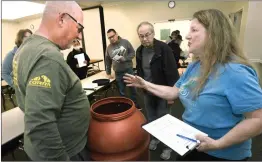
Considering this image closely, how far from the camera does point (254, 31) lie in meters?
2.75

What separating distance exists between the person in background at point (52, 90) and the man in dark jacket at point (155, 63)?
110 centimetres

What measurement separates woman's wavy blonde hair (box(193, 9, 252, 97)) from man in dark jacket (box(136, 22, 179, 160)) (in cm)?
101

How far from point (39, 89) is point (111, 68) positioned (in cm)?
273

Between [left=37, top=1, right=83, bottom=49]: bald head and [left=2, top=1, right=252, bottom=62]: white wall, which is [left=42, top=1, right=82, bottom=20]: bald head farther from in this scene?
[left=2, top=1, right=252, bottom=62]: white wall

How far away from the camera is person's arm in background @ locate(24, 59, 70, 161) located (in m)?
0.72

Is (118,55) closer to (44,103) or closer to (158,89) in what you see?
(158,89)

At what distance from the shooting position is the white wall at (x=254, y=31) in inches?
104

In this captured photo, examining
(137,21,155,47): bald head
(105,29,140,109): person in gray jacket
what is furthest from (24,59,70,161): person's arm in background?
(105,29,140,109): person in gray jacket

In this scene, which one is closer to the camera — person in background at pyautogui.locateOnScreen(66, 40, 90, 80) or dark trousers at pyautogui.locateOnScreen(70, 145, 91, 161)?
dark trousers at pyautogui.locateOnScreen(70, 145, 91, 161)

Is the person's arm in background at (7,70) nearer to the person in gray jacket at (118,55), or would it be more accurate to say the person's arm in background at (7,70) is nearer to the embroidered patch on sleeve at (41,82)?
the person in gray jacket at (118,55)

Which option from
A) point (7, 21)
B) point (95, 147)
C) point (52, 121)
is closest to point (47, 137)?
point (52, 121)

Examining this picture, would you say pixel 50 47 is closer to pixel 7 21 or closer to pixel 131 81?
pixel 131 81

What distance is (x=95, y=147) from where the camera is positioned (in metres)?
0.98

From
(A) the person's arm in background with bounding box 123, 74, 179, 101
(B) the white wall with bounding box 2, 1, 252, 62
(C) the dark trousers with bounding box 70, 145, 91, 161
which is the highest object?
(B) the white wall with bounding box 2, 1, 252, 62
